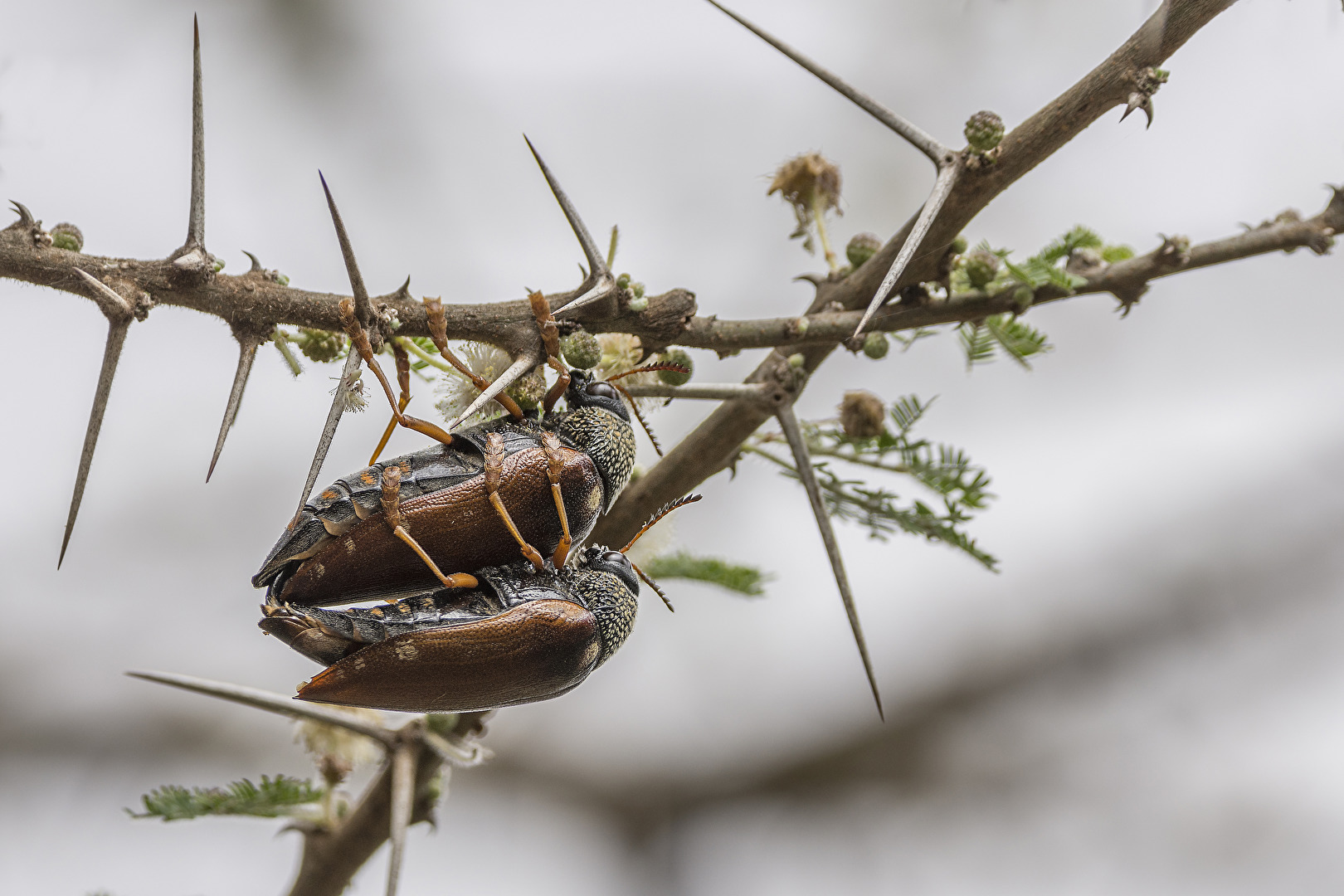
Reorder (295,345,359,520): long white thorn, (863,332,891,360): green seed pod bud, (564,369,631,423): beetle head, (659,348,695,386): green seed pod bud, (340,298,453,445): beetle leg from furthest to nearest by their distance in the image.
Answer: (863,332,891,360): green seed pod bud, (659,348,695,386): green seed pod bud, (564,369,631,423): beetle head, (340,298,453,445): beetle leg, (295,345,359,520): long white thorn

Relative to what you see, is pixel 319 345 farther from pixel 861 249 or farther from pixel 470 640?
pixel 861 249

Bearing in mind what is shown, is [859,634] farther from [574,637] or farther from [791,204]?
[791,204]

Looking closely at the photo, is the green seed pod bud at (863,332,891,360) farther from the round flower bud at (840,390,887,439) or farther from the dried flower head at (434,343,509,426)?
the dried flower head at (434,343,509,426)

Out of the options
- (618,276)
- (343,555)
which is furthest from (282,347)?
(618,276)

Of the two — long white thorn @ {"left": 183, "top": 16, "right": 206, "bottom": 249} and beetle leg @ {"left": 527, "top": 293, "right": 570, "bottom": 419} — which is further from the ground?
long white thorn @ {"left": 183, "top": 16, "right": 206, "bottom": 249}

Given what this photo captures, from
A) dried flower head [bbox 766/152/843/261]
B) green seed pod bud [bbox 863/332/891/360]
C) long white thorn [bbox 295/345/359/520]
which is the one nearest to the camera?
long white thorn [bbox 295/345/359/520]

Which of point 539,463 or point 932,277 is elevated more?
point 932,277

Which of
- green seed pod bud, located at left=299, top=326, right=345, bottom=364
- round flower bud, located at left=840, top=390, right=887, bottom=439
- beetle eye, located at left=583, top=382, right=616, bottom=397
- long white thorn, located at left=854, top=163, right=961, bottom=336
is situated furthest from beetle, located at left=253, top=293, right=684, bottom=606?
round flower bud, located at left=840, top=390, right=887, bottom=439
